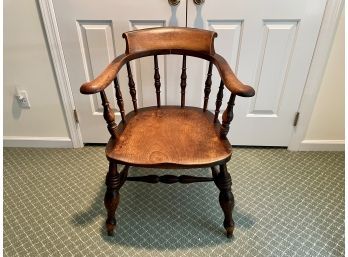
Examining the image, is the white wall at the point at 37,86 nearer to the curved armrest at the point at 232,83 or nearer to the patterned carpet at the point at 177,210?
the patterned carpet at the point at 177,210

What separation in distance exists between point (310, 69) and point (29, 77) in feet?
4.94

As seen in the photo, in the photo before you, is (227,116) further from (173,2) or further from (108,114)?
(173,2)

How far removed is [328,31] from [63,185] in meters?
1.55

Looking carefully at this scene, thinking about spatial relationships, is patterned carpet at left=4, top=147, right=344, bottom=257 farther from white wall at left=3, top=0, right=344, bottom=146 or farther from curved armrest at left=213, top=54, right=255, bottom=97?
curved armrest at left=213, top=54, right=255, bottom=97

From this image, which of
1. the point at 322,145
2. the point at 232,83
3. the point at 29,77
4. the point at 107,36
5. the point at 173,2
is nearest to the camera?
the point at 232,83

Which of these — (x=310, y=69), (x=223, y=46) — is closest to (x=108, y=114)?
(x=223, y=46)

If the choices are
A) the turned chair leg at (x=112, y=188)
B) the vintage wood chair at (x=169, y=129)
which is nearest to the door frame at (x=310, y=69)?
the vintage wood chair at (x=169, y=129)

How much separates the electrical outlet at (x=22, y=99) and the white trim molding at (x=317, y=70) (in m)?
1.57

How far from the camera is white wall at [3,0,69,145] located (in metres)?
1.29

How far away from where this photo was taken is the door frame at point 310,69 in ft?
4.09

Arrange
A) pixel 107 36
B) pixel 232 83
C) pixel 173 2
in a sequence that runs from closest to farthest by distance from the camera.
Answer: pixel 232 83, pixel 173 2, pixel 107 36

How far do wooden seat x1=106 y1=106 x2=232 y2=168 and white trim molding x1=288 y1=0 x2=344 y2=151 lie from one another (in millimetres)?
626

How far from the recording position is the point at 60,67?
141 centimetres

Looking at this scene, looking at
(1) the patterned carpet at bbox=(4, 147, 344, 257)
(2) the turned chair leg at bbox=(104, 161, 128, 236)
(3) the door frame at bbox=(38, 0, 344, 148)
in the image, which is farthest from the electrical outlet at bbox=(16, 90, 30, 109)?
(2) the turned chair leg at bbox=(104, 161, 128, 236)
